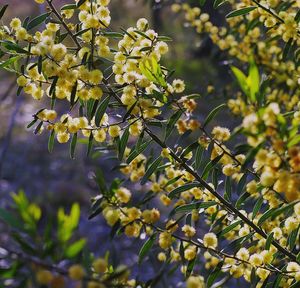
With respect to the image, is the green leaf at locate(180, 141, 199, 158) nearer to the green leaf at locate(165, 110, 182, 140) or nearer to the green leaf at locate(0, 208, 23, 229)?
the green leaf at locate(165, 110, 182, 140)

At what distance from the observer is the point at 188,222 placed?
137 cm

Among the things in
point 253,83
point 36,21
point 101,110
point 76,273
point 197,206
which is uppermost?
point 36,21

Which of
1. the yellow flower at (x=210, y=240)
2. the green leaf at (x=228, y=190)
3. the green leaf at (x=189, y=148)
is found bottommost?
the yellow flower at (x=210, y=240)

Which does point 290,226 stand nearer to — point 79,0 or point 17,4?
point 79,0

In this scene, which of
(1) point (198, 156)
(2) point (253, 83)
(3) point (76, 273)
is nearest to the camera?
(3) point (76, 273)

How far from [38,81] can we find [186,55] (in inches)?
265

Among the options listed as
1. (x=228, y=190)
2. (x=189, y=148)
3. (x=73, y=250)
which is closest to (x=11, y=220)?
(x=73, y=250)

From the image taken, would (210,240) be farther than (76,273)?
Yes

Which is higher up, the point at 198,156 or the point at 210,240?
the point at 198,156

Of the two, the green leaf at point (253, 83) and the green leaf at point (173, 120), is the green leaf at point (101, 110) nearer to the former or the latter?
the green leaf at point (173, 120)

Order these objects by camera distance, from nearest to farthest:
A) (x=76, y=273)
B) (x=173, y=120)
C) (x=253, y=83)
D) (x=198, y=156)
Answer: (x=76, y=273), (x=253, y=83), (x=173, y=120), (x=198, y=156)

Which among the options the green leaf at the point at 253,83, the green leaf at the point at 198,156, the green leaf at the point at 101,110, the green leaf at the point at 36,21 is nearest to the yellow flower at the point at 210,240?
the green leaf at the point at 198,156

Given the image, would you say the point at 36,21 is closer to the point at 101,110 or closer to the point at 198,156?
the point at 101,110

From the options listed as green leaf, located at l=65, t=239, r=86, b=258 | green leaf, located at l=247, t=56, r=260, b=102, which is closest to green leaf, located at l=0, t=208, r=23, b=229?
green leaf, located at l=65, t=239, r=86, b=258
